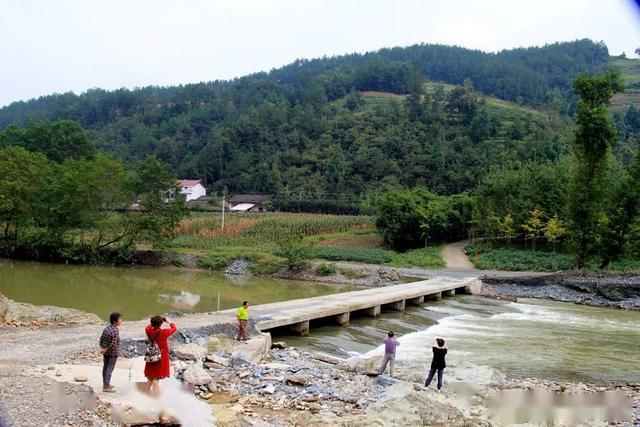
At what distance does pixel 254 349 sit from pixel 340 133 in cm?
8923

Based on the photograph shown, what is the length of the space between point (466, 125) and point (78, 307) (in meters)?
85.4

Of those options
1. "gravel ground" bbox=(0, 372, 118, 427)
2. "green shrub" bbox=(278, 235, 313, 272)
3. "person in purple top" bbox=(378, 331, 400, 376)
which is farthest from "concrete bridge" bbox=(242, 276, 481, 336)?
"green shrub" bbox=(278, 235, 313, 272)

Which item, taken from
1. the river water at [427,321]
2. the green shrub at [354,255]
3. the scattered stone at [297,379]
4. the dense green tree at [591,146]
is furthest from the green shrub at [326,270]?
the scattered stone at [297,379]

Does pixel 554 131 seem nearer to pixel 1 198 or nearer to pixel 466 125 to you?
pixel 466 125

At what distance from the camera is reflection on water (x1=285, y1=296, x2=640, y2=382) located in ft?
57.4

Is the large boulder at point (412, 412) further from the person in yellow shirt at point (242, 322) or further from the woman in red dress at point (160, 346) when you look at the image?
the person in yellow shirt at point (242, 322)

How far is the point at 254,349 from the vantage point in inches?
596

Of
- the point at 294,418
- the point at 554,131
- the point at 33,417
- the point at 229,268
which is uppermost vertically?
the point at 554,131

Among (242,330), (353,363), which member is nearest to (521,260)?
(353,363)

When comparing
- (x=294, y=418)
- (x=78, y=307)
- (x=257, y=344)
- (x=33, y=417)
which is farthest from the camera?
(x=78, y=307)

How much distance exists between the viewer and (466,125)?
99.2 metres

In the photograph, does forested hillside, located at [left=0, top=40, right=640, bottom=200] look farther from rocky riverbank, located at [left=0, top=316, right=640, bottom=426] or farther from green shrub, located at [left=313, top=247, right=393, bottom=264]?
rocky riverbank, located at [left=0, top=316, right=640, bottom=426]

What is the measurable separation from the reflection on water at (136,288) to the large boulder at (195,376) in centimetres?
1181

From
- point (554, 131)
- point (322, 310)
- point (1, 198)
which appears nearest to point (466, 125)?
point (554, 131)
